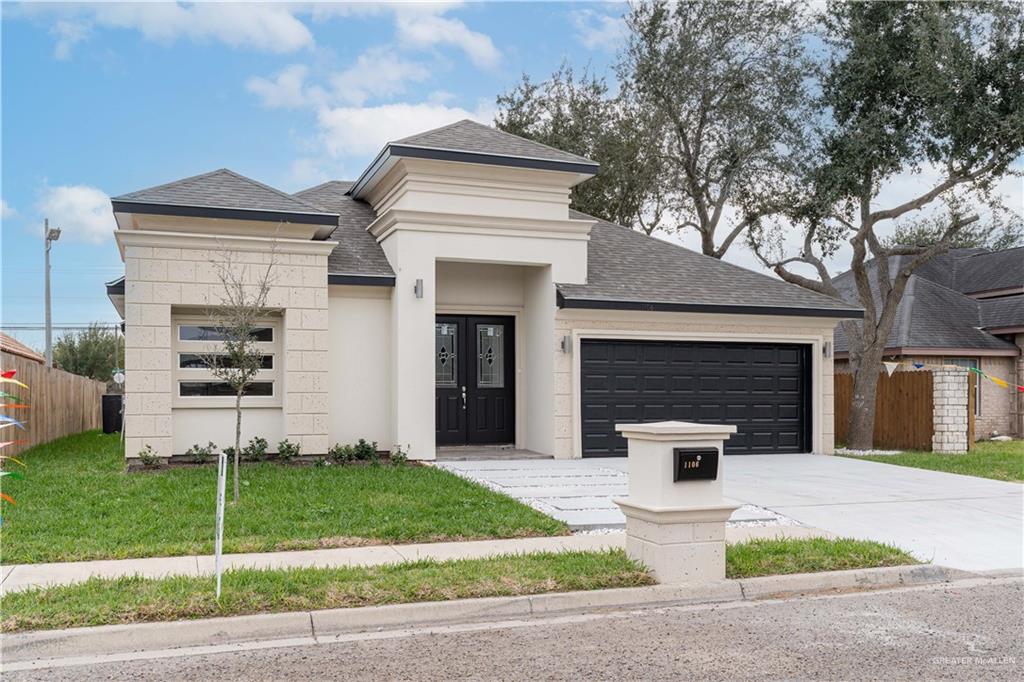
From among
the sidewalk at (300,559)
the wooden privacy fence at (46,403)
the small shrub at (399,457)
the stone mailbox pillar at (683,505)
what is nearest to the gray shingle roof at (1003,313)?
the small shrub at (399,457)

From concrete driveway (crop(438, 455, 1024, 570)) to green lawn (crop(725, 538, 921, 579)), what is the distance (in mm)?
598

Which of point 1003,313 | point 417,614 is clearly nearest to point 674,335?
point 417,614

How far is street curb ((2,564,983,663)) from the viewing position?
5664 mm

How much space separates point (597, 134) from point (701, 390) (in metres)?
14.1

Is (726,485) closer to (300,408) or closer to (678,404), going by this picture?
(678,404)

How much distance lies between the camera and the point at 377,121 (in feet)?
73.7

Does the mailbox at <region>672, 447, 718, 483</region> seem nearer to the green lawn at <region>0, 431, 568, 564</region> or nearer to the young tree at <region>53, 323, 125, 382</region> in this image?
the green lawn at <region>0, 431, 568, 564</region>

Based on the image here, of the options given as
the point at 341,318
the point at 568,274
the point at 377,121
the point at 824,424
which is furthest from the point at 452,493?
the point at 377,121

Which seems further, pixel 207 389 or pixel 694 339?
pixel 694 339

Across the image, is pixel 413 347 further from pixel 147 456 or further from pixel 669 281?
pixel 669 281

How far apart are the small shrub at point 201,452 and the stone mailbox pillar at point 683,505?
8599 mm

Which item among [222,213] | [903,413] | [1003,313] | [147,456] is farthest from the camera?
[1003,313]

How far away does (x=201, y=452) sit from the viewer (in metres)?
13.8

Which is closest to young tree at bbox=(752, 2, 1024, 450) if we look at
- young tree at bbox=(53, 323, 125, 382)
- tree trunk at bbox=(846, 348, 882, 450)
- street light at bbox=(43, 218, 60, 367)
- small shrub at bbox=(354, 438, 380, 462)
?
tree trunk at bbox=(846, 348, 882, 450)
